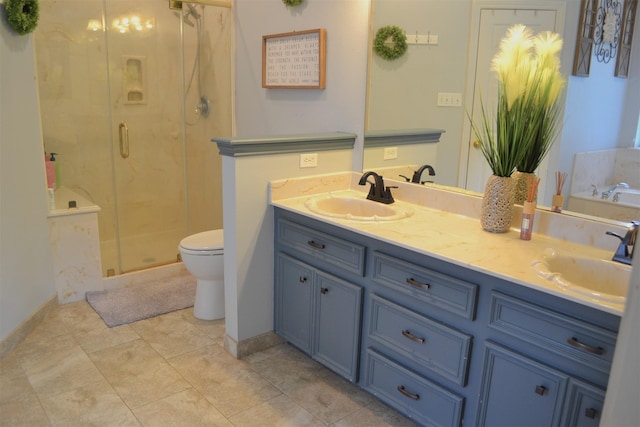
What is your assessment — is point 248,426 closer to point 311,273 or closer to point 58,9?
point 311,273

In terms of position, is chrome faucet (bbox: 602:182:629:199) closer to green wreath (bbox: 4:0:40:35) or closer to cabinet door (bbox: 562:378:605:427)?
cabinet door (bbox: 562:378:605:427)

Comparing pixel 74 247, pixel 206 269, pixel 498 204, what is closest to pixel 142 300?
pixel 74 247

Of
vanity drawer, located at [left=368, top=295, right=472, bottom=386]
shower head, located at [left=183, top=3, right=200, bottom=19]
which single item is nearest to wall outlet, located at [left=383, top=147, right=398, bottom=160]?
vanity drawer, located at [left=368, top=295, right=472, bottom=386]

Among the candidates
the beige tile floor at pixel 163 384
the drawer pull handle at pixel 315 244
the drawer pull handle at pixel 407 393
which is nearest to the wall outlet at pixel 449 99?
the drawer pull handle at pixel 315 244

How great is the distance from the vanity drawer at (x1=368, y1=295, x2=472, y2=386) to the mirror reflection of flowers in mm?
690

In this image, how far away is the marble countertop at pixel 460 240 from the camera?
162 cm

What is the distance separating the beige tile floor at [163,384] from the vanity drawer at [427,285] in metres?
0.62

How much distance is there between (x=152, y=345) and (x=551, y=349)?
2072 millimetres

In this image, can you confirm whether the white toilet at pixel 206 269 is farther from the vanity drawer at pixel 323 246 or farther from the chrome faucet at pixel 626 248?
the chrome faucet at pixel 626 248

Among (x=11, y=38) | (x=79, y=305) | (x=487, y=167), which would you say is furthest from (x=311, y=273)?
(x=11, y=38)

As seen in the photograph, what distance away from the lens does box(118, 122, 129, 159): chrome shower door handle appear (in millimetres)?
4242

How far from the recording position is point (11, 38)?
2.65 metres

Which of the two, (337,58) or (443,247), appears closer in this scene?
(443,247)

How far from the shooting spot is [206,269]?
3.01 m
